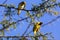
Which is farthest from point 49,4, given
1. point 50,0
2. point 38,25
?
point 38,25

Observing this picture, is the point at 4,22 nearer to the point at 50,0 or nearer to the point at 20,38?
the point at 20,38

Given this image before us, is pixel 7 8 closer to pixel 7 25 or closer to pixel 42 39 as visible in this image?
pixel 7 25

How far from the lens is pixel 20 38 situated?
11.6ft

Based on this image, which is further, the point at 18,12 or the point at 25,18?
the point at 18,12

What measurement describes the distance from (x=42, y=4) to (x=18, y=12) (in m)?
0.33

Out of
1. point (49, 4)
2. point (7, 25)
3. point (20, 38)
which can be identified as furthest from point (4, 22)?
point (49, 4)

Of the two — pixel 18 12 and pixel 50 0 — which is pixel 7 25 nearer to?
pixel 18 12

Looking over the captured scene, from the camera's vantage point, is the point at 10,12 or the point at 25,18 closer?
the point at 25,18

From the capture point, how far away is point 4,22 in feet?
12.3

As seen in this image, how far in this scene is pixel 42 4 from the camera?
3.66 meters

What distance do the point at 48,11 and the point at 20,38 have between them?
1.58 ft

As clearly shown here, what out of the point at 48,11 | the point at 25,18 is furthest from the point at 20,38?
the point at 48,11

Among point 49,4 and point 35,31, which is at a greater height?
point 49,4

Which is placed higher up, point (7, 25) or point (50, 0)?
point (50, 0)
